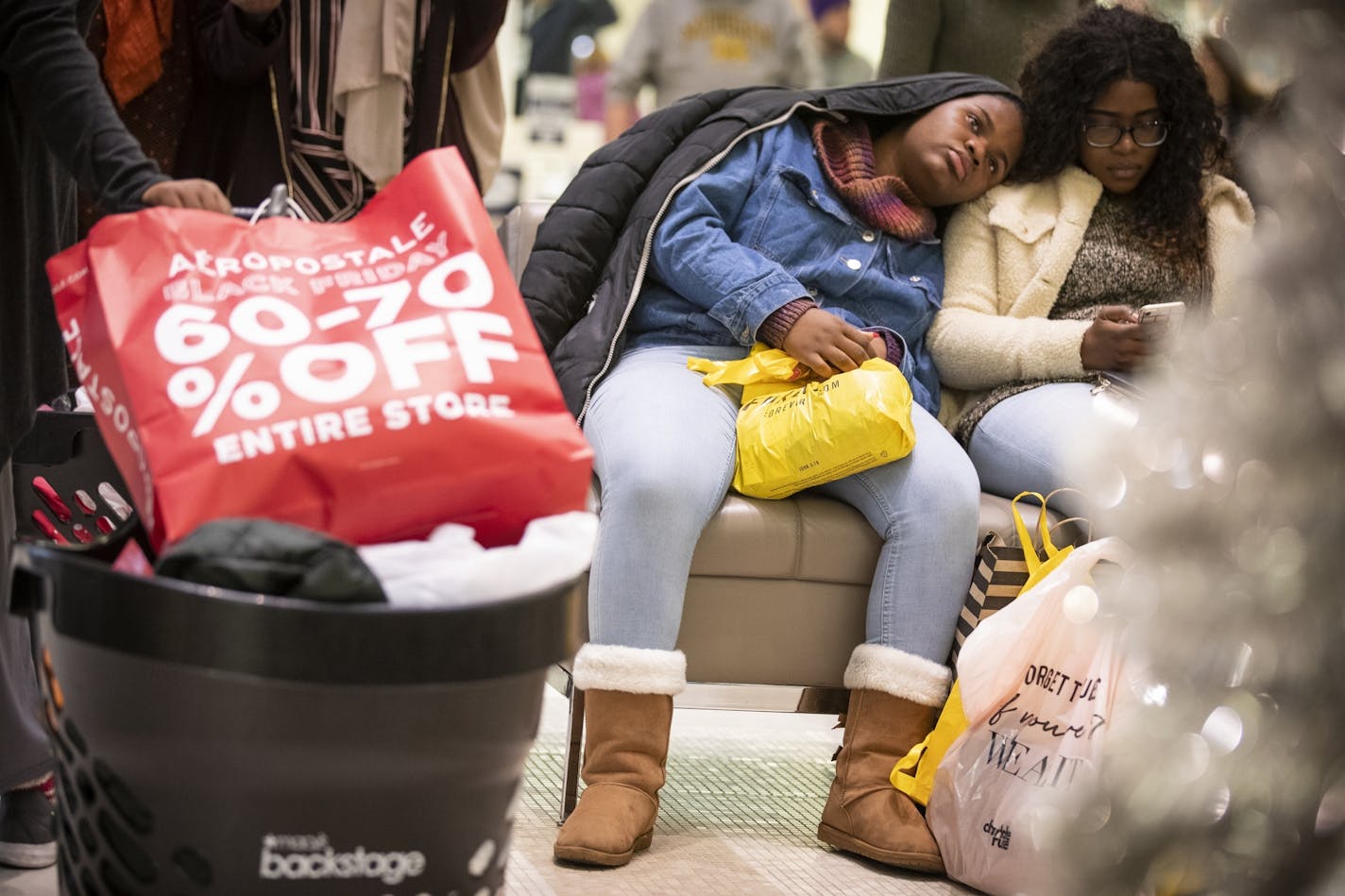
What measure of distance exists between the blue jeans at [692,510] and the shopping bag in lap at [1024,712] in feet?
0.58

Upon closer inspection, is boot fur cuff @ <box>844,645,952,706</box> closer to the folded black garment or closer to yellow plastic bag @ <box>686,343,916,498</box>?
yellow plastic bag @ <box>686,343,916,498</box>

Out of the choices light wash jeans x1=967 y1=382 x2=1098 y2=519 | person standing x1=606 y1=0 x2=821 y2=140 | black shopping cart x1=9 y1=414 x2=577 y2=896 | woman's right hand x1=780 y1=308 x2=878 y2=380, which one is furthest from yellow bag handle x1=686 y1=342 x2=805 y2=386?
person standing x1=606 y1=0 x2=821 y2=140

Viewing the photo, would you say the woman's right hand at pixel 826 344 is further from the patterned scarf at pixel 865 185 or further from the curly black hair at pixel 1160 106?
the curly black hair at pixel 1160 106

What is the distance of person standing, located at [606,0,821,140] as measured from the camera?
3.50m

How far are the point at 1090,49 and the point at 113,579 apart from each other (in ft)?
6.23

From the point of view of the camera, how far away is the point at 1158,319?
2.02m

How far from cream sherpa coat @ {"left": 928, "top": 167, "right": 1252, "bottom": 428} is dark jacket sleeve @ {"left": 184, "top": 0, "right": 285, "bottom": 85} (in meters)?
1.22

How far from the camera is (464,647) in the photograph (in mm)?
831

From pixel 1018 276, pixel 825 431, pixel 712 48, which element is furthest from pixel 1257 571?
pixel 712 48

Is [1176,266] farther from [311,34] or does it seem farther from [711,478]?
[311,34]

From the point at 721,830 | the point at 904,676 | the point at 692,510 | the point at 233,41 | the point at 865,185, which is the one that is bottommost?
the point at 721,830

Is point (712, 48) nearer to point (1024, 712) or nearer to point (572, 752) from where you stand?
point (572, 752)

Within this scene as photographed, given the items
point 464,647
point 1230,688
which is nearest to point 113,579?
point 464,647

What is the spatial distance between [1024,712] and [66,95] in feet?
3.95
